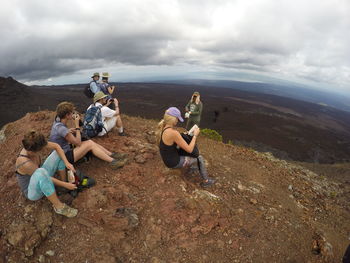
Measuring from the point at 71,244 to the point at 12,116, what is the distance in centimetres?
6688

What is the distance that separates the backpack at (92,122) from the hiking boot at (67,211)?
240 centimetres

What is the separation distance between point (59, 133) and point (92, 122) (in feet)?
4.64

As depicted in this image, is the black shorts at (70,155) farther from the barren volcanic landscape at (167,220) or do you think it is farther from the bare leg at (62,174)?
the barren volcanic landscape at (167,220)

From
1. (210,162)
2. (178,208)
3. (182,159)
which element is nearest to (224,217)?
(178,208)

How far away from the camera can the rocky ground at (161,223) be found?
Answer: 167 inches

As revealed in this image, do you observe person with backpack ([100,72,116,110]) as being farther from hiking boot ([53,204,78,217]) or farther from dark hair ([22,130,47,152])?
hiking boot ([53,204,78,217])

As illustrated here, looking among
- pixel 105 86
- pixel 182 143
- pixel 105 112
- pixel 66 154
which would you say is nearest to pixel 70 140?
pixel 66 154

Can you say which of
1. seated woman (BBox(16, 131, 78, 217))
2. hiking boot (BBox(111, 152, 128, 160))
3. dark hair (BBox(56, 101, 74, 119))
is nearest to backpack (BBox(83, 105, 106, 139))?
hiking boot (BBox(111, 152, 128, 160))

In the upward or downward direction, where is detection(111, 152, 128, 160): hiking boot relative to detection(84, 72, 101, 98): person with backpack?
downward

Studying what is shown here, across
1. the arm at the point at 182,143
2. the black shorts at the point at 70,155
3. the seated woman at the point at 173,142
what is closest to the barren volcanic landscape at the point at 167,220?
the black shorts at the point at 70,155

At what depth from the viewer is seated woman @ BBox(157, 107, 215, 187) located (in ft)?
15.7

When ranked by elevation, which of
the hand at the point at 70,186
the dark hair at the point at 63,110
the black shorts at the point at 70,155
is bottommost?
the hand at the point at 70,186

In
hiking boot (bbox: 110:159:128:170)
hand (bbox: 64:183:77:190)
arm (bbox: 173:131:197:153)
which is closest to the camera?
hand (bbox: 64:183:77:190)

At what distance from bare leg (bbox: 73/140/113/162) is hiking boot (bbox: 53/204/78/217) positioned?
47.8 inches
